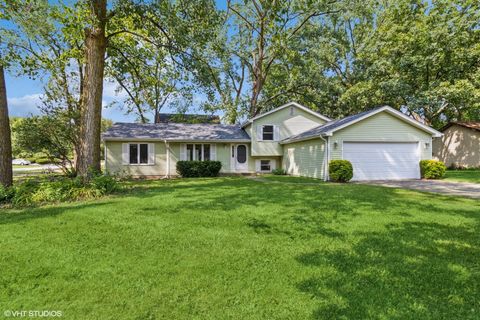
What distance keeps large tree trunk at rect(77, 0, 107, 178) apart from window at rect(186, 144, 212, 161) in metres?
8.97

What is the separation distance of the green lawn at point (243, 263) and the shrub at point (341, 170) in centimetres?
675

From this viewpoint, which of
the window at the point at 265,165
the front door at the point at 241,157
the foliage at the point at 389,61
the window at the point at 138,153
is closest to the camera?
the window at the point at 138,153

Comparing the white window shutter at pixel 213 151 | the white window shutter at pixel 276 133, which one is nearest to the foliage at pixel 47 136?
the white window shutter at pixel 213 151

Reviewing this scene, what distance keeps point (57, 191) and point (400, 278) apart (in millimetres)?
9005

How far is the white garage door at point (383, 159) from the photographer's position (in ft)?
49.1

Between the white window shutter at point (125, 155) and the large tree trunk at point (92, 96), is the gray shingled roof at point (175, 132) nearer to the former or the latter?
the white window shutter at point (125, 155)

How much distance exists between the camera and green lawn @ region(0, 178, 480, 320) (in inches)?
117

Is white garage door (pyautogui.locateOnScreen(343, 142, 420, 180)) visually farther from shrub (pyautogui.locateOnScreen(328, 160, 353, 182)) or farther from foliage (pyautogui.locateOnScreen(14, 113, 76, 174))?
foliage (pyautogui.locateOnScreen(14, 113, 76, 174))

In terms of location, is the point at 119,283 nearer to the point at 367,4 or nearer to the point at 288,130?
the point at 288,130

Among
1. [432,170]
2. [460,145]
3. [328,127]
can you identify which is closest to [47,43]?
[328,127]

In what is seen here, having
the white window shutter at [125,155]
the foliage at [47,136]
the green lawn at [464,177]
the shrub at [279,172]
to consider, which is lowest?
the green lawn at [464,177]

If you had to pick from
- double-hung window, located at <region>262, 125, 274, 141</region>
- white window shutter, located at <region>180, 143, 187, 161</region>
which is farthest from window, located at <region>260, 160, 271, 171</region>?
white window shutter, located at <region>180, 143, 187, 161</region>

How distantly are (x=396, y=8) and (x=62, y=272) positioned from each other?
2909cm

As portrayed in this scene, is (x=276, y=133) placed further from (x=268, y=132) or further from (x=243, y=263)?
(x=243, y=263)
